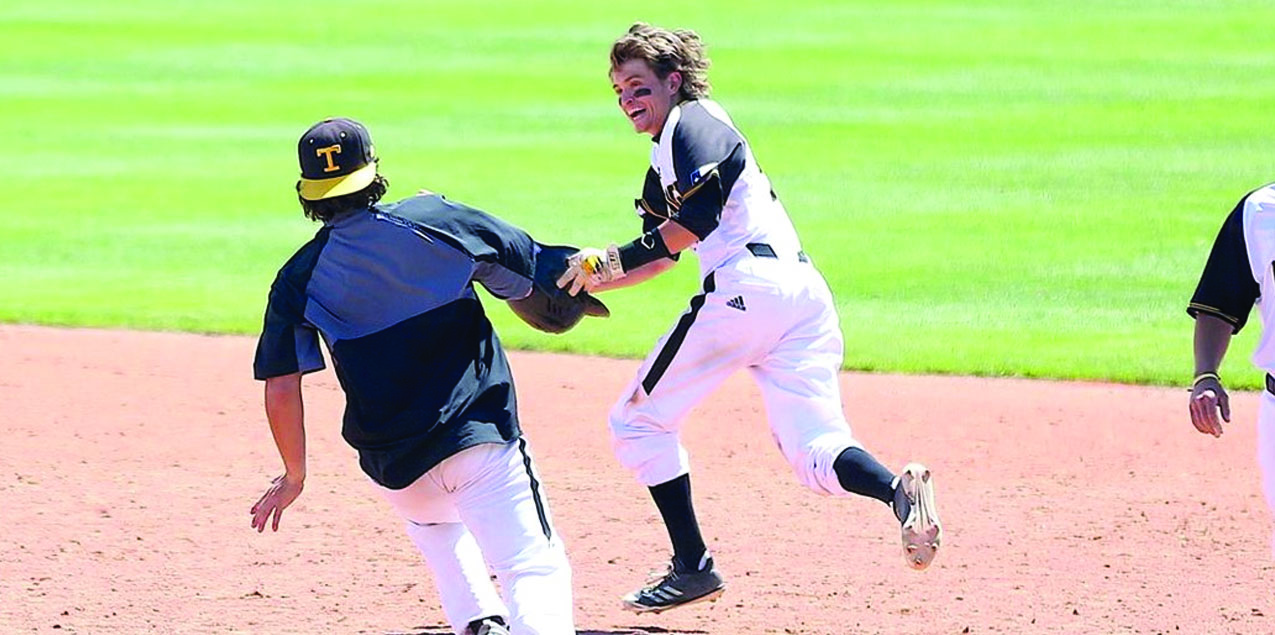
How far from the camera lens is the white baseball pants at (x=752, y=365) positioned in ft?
19.1

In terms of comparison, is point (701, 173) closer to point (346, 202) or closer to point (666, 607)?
point (346, 202)

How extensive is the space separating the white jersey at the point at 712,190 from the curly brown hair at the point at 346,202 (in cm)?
113

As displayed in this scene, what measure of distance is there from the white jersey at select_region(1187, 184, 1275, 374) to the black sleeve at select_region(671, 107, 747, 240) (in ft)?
4.85

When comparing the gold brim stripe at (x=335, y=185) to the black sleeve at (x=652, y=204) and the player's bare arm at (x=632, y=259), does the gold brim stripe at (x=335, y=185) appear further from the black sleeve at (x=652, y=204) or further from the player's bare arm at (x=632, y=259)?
the black sleeve at (x=652, y=204)

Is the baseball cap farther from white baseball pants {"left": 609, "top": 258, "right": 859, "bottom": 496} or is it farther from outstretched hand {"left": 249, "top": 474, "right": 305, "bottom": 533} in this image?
white baseball pants {"left": 609, "top": 258, "right": 859, "bottom": 496}

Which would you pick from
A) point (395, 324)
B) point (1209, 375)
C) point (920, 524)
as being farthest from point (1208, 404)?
point (395, 324)

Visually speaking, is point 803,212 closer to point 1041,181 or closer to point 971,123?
point 1041,181

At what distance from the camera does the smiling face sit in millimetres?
5859

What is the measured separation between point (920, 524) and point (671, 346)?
1070mm

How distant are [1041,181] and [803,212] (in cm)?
259

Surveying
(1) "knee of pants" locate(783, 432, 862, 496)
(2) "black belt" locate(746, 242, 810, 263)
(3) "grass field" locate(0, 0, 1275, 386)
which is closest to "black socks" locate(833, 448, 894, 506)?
(1) "knee of pants" locate(783, 432, 862, 496)

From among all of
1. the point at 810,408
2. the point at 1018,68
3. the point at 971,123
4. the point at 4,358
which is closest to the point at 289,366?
the point at 810,408

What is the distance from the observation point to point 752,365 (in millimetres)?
5980

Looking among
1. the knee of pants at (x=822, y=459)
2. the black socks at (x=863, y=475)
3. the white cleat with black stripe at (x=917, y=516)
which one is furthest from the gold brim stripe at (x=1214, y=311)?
the knee of pants at (x=822, y=459)
